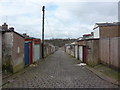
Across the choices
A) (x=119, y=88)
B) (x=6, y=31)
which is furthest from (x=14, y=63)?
(x=119, y=88)

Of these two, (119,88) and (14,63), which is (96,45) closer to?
(14,63)

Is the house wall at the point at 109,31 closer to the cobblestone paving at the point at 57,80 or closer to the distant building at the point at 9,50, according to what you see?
the cobblestone paving at the point at 57,80

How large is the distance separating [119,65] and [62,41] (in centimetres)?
12716

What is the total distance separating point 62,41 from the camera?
138 m

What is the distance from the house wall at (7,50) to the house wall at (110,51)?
256 inches

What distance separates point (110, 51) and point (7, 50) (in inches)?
272

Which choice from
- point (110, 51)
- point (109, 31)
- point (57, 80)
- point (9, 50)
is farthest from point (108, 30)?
point (57, 80)

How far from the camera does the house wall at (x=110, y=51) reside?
37.1 ft

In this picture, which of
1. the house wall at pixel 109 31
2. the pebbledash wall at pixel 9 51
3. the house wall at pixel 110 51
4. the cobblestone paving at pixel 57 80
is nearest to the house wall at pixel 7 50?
the pebbledash wall at pixel 9 51

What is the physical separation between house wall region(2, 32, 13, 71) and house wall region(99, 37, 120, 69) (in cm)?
650

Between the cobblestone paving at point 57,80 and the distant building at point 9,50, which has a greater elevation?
the distant building at point 9,50

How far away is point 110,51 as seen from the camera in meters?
12.8

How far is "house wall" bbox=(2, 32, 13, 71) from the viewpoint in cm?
1133

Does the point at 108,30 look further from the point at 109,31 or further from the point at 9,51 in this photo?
the point at 9,51
